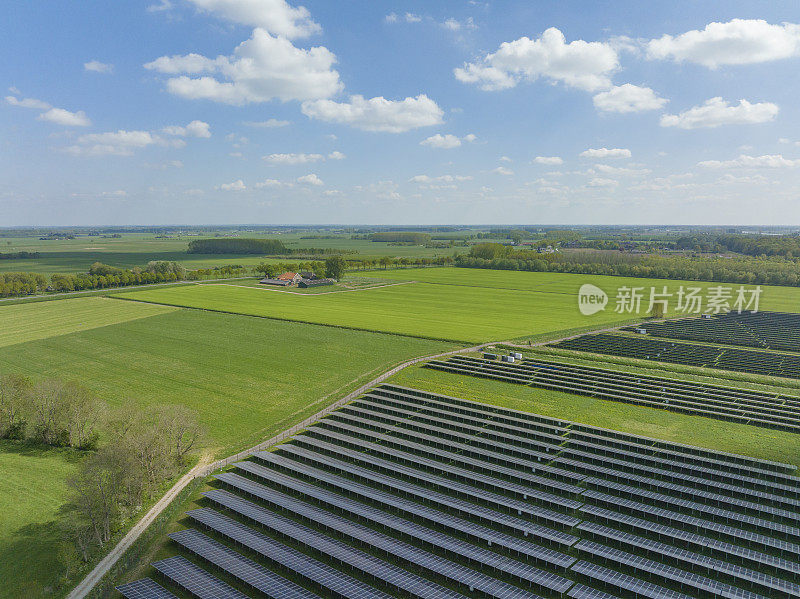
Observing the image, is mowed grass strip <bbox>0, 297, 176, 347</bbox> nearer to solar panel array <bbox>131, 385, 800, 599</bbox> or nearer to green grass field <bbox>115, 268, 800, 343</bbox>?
green grass field <bbox>115, 268, 800, 343</bbox>

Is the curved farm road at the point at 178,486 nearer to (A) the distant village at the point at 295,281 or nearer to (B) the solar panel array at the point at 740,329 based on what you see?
(B) the solar panel array at the point at 740,329

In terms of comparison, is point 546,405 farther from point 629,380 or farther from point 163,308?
point 163,308

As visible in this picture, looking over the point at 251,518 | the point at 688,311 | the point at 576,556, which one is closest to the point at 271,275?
the point at 688,311

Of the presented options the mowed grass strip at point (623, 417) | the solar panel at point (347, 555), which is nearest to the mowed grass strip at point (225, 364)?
the mowed grass strip at point (623, 417)

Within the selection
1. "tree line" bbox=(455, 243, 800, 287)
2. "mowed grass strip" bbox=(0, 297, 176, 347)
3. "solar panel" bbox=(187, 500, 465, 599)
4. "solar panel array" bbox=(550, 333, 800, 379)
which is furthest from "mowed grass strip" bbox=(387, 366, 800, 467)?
"tree line" bbox=(455, 243, 800, 287)

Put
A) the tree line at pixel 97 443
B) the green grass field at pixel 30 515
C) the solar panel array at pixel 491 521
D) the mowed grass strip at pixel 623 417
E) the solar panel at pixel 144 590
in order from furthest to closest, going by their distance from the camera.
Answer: the mowed grass strip at pixel 623 417 < the tree line at pixel 97 443 < the green grass field at pixel 30 515 < the solar panel array at pixel 491 521 < the solar panel at pixel 144 590
